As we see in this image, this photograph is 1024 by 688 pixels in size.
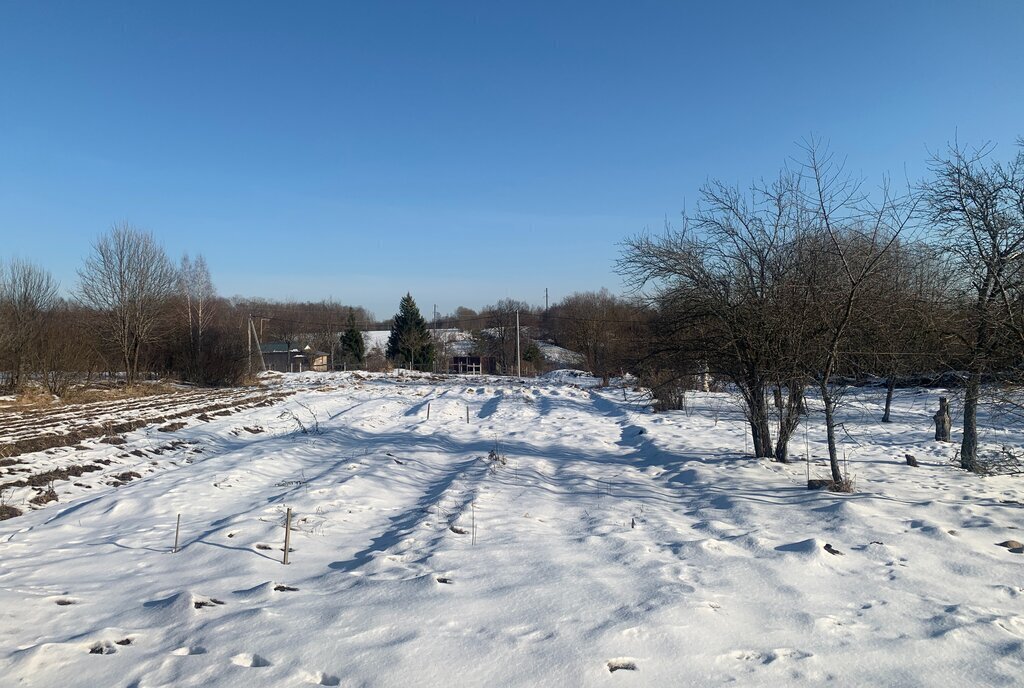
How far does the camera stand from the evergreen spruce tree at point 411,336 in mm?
60269

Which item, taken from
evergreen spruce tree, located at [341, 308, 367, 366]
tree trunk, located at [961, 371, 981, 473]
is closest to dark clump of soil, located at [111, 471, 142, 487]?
tree trunk, located at [961, 371, 981, 473]

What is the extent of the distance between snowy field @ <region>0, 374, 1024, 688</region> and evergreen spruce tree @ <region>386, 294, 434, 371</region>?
47.8 meters

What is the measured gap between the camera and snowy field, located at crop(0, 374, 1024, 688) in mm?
4082

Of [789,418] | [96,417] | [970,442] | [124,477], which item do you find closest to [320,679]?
[789,418]

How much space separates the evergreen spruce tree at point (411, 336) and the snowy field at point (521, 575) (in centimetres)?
4780

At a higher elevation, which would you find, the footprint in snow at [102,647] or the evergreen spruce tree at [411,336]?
the evergreen spruce tree at [411,336]

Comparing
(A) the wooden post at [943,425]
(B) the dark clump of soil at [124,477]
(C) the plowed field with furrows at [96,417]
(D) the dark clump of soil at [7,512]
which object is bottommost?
(D) the dark clump of soil at [7,512]

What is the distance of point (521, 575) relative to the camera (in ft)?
19.5

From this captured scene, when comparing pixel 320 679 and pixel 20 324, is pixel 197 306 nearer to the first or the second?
pixel 20 324

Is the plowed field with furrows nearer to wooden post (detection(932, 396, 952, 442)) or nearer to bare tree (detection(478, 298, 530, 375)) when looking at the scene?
wooden post (detection(932, 396, 952, 442))

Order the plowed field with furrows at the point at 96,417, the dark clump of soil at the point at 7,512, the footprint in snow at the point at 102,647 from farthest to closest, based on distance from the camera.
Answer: the plowed field with furrows at the point at 96,417, the dark clump of soil at the point at 7,512, the footprint in snow at the point at 102,647

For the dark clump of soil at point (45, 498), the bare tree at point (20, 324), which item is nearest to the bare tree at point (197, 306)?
the bare tree at point (20, 324)

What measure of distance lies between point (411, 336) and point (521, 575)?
54.3 meters

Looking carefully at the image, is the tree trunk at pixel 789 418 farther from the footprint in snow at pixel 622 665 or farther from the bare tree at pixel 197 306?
the bare tree at pixel 197 306
